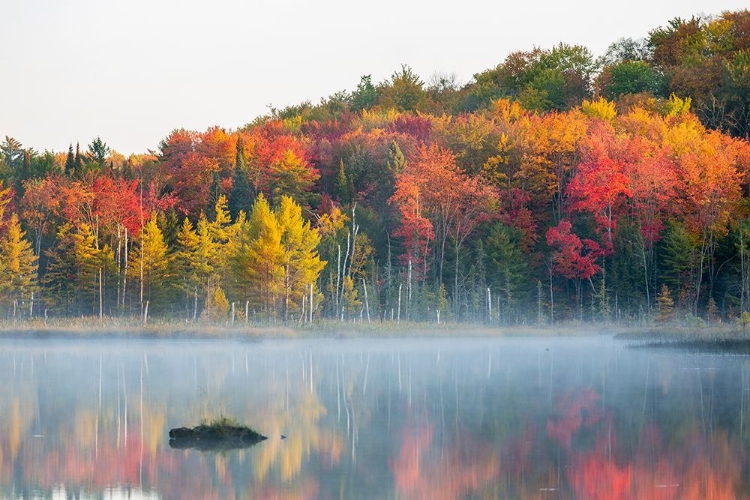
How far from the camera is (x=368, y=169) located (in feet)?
226

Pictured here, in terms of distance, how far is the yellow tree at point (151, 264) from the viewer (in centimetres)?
5862

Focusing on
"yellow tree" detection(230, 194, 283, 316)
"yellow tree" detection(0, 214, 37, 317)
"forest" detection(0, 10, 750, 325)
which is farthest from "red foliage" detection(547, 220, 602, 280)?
"yellow tree" detection(0, 214, 37, 317)

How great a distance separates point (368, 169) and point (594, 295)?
66.4 feet

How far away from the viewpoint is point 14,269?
58.3 metres

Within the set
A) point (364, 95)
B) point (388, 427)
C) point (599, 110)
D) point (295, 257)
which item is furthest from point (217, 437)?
point (364, 95)

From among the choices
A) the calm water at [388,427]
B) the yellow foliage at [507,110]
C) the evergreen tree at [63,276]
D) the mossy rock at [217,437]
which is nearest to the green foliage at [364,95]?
the yellow foliage at [507,110]

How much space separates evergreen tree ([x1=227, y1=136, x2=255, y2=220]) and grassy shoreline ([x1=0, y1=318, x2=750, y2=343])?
52.6 ft

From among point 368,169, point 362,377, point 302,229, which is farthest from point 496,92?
point 362,377

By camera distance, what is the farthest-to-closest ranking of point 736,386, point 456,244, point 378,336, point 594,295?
point 456,244 → point 594,295 → point 378,336 → point 736,386

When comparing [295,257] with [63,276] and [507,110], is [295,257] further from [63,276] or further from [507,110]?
[507,110]

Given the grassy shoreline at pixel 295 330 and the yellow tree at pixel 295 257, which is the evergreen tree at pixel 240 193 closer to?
the yellow tree at pixel 295 257

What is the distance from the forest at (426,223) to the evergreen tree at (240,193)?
0.17m

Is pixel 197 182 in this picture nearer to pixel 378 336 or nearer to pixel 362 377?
pixel 378 336

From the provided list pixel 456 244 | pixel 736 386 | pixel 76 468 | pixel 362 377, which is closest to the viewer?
pixel 76 468
